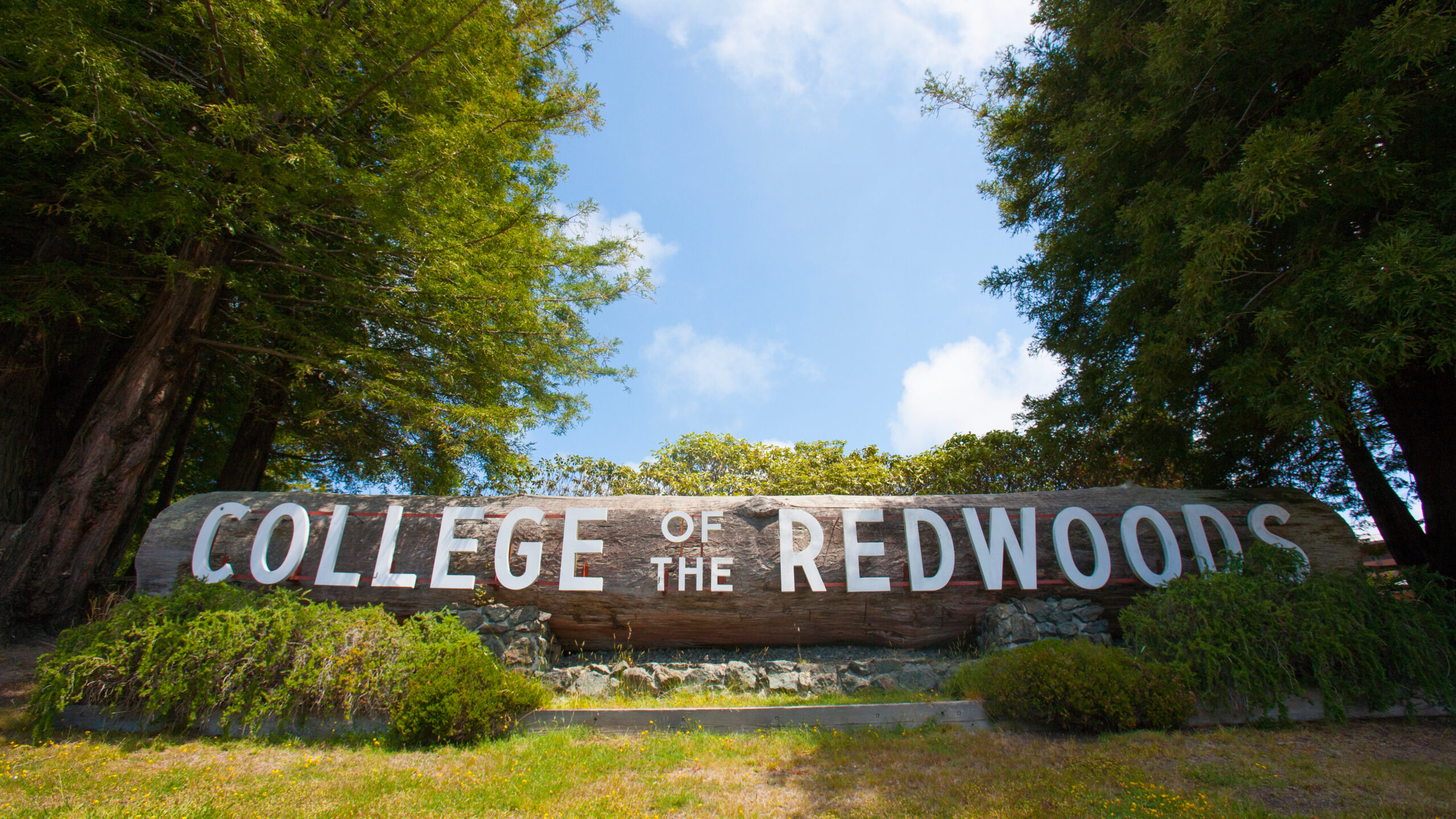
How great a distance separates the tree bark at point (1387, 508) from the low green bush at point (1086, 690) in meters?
4.91

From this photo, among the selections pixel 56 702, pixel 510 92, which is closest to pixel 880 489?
pixel 510 92

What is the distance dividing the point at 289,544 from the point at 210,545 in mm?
800

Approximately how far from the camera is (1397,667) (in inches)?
223

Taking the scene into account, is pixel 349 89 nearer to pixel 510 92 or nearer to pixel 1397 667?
pixel 510 92

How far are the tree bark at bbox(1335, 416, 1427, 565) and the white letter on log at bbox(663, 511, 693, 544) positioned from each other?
800 centimetres

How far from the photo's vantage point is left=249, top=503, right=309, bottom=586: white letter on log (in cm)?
719

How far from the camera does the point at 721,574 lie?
7457 mm

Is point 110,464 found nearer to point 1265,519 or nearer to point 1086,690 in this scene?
point 1086,690

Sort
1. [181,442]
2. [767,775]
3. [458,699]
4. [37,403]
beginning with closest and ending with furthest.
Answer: [767,775] < [458,699] < [37,403] < [181,442]

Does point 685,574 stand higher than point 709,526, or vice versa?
point 709,526

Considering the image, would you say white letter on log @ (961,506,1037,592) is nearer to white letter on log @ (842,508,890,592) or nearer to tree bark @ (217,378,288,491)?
white letter on log @ (842,508,890,592)

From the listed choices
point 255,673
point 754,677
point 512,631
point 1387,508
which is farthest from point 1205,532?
point 255,673

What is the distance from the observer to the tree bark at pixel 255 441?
9.85 meters

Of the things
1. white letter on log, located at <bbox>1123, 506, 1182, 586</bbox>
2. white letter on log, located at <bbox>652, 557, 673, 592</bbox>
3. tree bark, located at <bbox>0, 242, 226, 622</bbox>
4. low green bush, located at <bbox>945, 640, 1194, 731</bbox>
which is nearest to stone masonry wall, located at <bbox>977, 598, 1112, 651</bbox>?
white letter on log, located at <bbox>1123, 506, 1182, 586</bbox>
